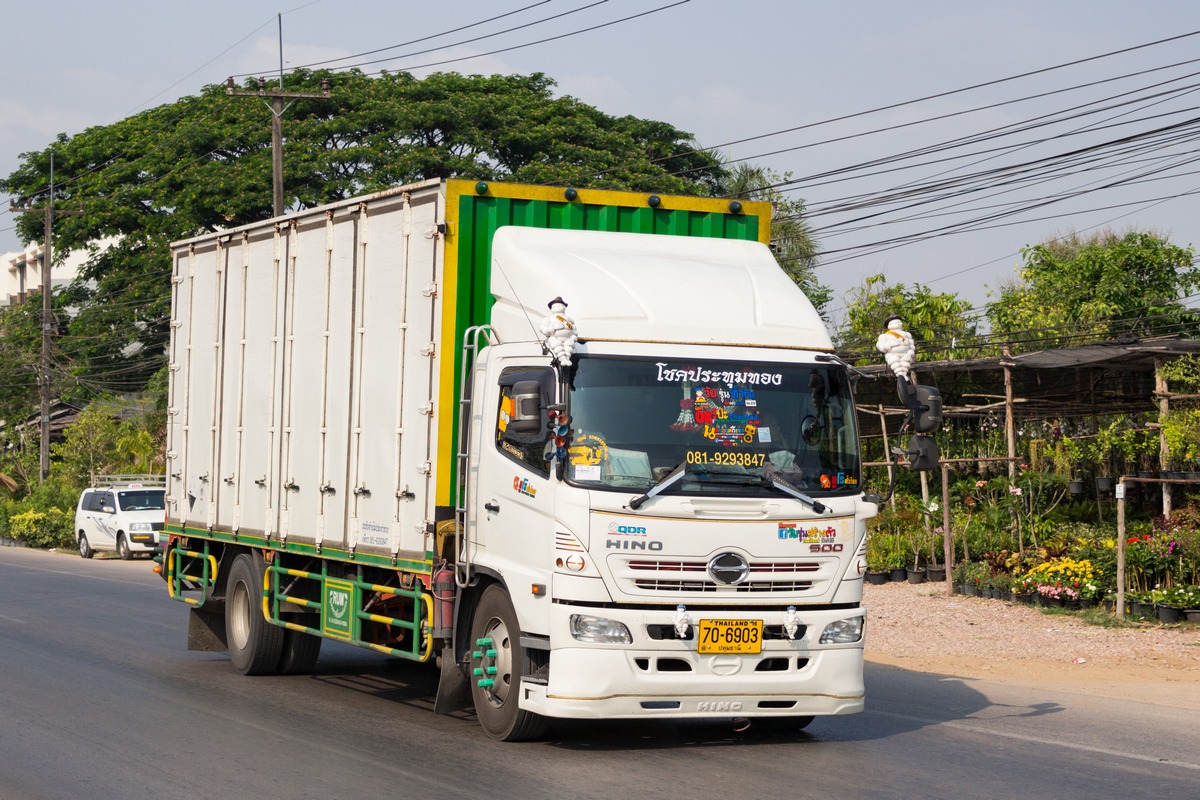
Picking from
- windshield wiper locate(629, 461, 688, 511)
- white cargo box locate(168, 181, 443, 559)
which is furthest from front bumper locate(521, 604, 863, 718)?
white cargo box locate(168, 181, 443, 559)

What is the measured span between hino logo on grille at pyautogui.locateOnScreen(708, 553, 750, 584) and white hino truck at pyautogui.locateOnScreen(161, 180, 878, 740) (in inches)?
0.5

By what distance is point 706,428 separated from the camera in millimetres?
9078

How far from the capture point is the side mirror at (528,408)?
8.88 meters

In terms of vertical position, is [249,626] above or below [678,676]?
below

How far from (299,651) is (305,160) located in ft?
103

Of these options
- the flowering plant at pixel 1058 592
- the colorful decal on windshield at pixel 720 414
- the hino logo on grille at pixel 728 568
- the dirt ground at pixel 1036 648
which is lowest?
the dirt ground at pixel 1036 648

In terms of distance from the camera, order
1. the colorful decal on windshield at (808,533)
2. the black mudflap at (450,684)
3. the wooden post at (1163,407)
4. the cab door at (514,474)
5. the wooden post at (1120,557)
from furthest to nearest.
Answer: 1. the wooden post at (1163,407)
2. the wooden post at (1120,557)
3. the black mudflap at (450,684)
4. the colorful decal on windshield at (808,533)
5. the cab door at (514,474)

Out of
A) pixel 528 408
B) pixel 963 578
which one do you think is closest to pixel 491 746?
pixel 528 408

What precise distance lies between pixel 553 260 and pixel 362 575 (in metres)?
3.35

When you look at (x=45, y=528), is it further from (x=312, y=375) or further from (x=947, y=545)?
(x=312, y=375)

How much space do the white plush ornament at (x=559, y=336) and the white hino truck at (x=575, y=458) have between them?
14 millimetres

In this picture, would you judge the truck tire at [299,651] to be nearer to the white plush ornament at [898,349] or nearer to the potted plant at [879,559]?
the white plush ornament at [898,349]

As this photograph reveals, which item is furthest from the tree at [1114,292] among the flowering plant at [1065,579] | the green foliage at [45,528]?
the green foliage at [45,528]

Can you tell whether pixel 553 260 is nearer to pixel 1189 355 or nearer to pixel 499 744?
pixel 499 744
